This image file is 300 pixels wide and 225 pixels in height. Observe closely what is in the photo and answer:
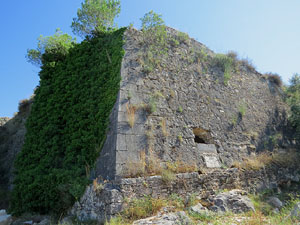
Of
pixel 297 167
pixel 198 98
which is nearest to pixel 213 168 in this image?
pixel 198 98

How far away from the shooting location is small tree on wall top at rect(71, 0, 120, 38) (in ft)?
24.3

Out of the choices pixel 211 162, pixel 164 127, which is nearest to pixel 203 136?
pixel 211 162

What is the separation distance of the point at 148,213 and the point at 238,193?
2671 millimetres

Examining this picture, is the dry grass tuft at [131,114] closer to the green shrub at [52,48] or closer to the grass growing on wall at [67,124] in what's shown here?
the grass growing on wall at [67,124]

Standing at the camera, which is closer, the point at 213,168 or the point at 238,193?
the point at 238,193

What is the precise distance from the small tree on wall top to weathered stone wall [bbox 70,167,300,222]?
16.3 ft

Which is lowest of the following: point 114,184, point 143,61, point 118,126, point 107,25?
point 114,184

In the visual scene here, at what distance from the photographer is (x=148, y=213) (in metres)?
4.93

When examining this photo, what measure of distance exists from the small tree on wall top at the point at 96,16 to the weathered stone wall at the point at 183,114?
97 centimetres

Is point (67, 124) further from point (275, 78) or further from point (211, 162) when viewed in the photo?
point (275, 78)

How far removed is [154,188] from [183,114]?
Result: 2.65 meters

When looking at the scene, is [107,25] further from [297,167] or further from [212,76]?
[297,167]

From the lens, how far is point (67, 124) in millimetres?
7137

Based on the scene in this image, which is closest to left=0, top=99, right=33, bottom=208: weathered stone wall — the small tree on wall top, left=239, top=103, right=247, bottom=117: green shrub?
the small tree on wall top
